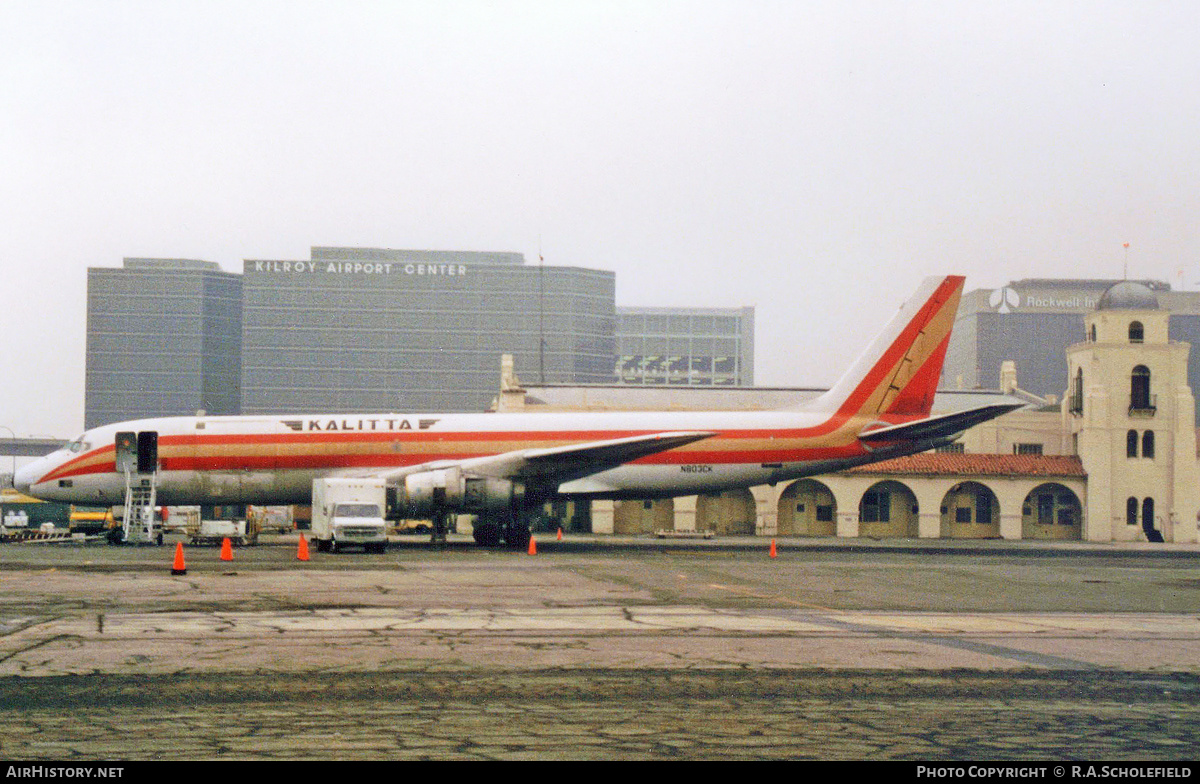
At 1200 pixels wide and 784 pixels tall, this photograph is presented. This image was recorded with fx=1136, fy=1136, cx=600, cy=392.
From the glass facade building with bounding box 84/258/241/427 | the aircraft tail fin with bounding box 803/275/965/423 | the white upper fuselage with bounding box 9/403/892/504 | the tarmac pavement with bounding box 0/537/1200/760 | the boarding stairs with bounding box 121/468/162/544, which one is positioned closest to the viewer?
the tarmac pavement with bounding box 0/537/1200/760

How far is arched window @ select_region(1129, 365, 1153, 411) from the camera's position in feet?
220

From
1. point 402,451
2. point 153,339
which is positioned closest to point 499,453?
point 402,451

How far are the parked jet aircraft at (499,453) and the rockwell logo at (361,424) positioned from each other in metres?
0.05

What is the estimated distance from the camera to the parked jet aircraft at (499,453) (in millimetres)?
41156

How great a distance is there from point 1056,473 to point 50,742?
2533 inches

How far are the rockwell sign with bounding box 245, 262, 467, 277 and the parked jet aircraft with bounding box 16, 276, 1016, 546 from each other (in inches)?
5441

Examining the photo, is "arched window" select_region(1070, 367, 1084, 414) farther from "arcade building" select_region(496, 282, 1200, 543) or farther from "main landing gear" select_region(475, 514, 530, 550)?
"main landing gear" select_region(475, 514, 530, 550)

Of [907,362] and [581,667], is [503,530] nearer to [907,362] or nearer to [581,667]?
[907,362]

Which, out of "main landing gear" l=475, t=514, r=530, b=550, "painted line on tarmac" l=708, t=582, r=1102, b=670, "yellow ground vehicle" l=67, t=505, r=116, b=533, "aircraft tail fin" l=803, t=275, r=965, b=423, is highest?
"aircraft tail fin" l=803, t=275, r=965, b=423

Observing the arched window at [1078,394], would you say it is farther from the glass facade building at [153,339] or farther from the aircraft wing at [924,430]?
the glass facade building at [153,339]

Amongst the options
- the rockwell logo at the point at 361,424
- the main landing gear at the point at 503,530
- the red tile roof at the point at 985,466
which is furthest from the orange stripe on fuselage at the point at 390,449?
the red tile roof at the point at 985,466

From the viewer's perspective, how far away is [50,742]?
936 cm

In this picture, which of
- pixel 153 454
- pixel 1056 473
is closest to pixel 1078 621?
pixel 153 454

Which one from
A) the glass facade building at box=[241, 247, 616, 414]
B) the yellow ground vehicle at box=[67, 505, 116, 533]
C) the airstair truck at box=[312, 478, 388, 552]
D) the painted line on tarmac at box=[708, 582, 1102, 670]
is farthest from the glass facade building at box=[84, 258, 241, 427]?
the painted line on tarmac at box=[708, 582, 1102, 670]
